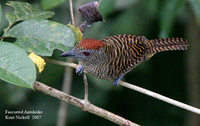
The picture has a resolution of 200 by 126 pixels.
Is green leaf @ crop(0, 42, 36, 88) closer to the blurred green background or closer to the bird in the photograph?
the bird

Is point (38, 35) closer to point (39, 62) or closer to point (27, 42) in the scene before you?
point (27, 42)

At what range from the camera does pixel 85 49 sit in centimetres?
220

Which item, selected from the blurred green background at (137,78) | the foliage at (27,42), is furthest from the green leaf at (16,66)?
the blurred green background at (137,78)

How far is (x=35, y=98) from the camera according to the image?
3615 millimetres

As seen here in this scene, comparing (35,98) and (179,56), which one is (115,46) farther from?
(179,56)

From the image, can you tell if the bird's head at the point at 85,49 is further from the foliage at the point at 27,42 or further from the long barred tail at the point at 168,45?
the long barred tail at the point at 168,45

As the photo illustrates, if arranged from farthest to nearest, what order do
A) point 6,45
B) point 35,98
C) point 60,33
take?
point 35,98 < point 60,33 < point 6,45

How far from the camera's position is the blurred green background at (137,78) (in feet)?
10.0

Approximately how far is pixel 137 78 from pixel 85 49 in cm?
188

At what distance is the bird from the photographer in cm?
228

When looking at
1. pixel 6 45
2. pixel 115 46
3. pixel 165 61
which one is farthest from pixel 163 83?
pixel 6 45

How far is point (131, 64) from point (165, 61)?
157 centimetres

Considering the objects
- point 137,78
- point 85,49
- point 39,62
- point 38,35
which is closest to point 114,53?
point 85,49

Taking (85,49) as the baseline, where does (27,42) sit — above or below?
above
